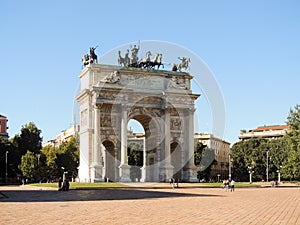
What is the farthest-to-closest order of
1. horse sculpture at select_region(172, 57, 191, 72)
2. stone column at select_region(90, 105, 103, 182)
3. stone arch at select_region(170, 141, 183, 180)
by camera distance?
horse sculpture at select_region(172, 57, 191, 72), stone arch at select_region(170, 141, 183, 180), stone column at select_region(90, 105, 103, 182)

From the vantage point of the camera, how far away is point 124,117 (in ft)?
220

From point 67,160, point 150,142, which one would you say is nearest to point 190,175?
point 150,142

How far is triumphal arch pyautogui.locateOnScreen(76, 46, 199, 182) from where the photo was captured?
66.5 m

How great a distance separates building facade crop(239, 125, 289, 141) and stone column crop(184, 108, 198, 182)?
89919 millimetres

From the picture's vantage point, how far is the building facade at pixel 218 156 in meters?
138

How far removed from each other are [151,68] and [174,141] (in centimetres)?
1053

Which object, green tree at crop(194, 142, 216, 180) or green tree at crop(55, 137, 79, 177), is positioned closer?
green tree at crop(55, 137, 79, 177)

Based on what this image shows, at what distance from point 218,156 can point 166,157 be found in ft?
262

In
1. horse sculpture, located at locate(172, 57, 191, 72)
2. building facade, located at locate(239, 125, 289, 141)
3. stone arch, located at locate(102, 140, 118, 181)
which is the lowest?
stone arch, located at locate(102, 140, 118, 181)

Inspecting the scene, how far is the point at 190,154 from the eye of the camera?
2825 inches

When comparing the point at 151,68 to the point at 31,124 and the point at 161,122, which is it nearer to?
the point at 161,122

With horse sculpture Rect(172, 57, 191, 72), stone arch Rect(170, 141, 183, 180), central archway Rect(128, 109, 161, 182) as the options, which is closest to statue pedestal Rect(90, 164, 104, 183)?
central archway Rect(128, 109, 161, 182)

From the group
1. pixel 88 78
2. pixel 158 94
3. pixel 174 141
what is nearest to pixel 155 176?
pixel 174 141

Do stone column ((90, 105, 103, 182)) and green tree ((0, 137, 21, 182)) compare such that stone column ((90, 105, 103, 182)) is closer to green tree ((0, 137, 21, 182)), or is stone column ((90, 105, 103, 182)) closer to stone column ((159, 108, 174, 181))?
stone column ((159, 108, 174, 181))
